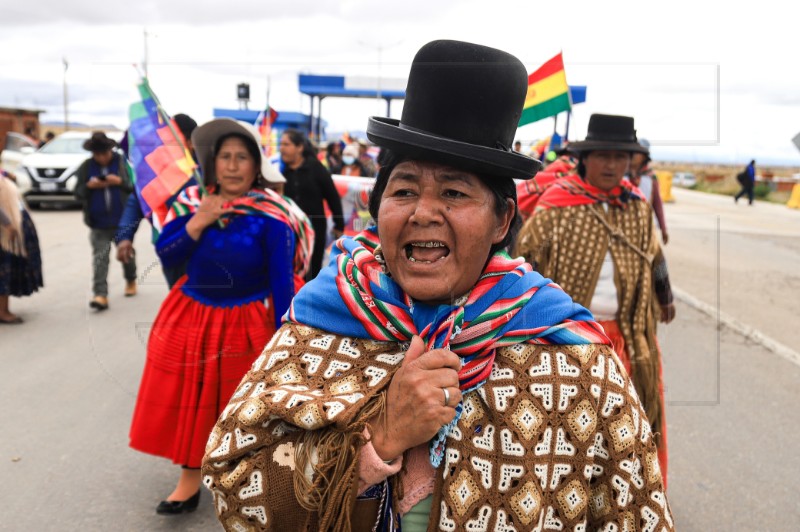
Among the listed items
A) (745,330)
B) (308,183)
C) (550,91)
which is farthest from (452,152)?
(745,330)

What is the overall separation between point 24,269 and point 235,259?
17.4 feet

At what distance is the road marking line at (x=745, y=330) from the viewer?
7.08 metres

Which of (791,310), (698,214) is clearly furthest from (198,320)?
(698,214)

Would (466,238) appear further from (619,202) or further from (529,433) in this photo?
(619,202)

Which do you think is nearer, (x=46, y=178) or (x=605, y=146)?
(x=605, y=146)

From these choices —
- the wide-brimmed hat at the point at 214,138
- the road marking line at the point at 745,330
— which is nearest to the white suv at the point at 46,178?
the road marking line at the point at 745,330

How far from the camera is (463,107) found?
1.64 meters

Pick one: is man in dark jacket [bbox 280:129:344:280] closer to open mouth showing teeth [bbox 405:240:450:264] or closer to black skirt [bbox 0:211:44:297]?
black skirt [bbox 0:211:44:297]

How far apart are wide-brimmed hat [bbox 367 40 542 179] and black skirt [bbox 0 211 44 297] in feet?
23.3

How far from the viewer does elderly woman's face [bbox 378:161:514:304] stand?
164 centimetres

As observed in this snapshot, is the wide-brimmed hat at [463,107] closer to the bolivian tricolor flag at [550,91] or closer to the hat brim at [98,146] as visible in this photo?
the bolivian tricolor flag at [550,91]

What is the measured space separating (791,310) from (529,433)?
29.3ft

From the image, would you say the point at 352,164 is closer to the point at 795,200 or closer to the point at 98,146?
the point at 98,146

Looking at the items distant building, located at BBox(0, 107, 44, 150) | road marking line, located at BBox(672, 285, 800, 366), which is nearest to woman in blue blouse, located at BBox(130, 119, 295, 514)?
road marking line, located at BBox(672, 285, 800, 366)
